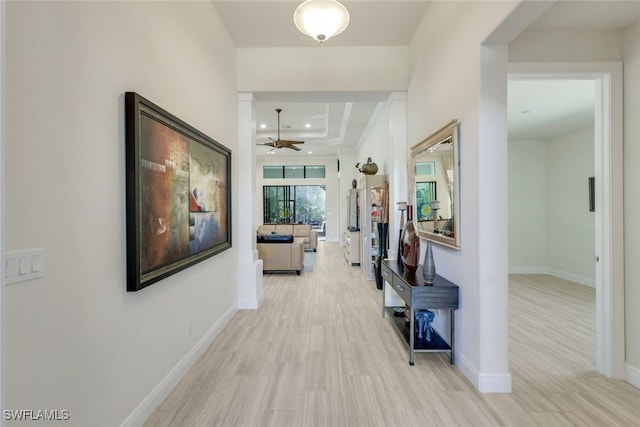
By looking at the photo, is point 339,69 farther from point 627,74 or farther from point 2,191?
point 2,191

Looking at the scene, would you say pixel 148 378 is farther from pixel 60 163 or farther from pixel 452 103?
pixel 452 103

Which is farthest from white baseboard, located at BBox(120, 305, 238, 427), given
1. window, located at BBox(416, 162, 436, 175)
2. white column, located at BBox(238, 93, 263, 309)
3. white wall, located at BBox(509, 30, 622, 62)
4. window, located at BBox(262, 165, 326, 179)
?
window, located at BBox(262, 165, 326, 179)

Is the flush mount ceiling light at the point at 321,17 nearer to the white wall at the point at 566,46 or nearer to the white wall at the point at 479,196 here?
the white wall at the point at 479,196

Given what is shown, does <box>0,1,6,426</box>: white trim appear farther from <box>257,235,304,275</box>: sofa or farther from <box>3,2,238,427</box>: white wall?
<box>257,235,304,275</box>: sofa

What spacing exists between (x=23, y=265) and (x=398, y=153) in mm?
3847

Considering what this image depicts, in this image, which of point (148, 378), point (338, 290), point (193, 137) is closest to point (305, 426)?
point (148, 378)

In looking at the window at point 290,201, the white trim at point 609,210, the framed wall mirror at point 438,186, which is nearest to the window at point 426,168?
the framed wall mirror at point 438,186

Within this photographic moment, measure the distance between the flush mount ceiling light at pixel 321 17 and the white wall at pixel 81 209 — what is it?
103 cm

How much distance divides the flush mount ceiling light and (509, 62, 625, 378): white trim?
1851 millimetres

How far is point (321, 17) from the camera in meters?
2.22

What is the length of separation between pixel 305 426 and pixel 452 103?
2.75m

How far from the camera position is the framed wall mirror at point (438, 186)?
2.49m

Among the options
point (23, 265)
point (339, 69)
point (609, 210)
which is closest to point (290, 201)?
point (339, 69)

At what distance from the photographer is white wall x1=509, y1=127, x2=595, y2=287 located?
532 centimetres
